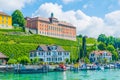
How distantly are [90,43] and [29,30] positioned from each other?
4338cm

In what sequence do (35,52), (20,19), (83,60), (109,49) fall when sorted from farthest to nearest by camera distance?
(109,49) → (20,19) → (83,60) → (35,52)

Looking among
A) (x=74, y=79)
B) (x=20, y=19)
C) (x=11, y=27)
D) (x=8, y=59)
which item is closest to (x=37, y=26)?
(x=20, y=19)

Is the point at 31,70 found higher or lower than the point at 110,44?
lower

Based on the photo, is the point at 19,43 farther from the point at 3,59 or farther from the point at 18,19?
the point at 18,19

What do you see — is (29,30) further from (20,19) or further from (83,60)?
(83,60)

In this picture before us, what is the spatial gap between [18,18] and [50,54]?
34.6 metres

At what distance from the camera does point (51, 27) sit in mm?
152375

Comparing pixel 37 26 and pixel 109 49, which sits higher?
pixel 37 26

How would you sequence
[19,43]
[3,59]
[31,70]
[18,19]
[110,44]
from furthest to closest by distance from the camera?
[110,44]
[18,19]
[19,43]
[3,59]
[31,70]

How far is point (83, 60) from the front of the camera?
378ft

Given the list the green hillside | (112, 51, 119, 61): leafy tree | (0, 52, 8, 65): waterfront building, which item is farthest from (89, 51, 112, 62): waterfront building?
Result: (0, 52, 8, 65): waterfront building

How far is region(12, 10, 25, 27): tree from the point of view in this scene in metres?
137

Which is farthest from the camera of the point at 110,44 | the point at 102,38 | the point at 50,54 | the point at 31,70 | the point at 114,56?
the point at 102,38

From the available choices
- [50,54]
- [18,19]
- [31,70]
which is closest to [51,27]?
[18,19]
